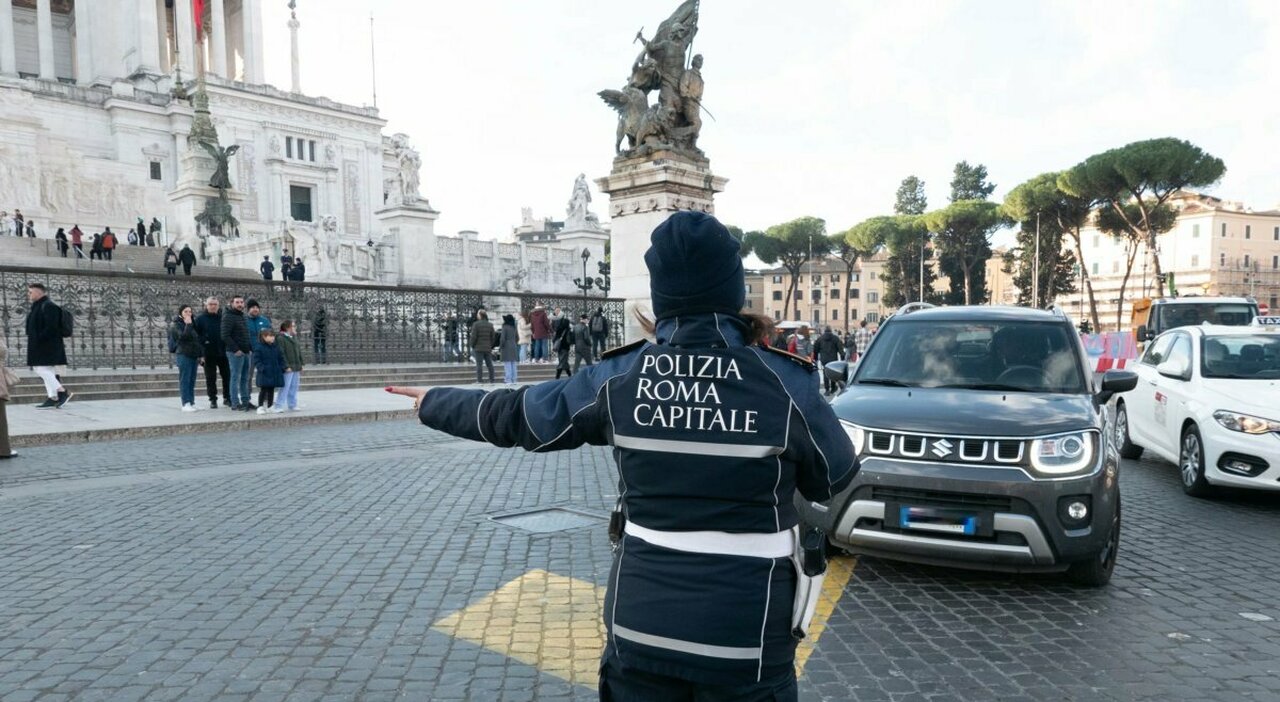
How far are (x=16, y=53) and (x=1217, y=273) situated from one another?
116 meters

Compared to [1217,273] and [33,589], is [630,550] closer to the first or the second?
[33,589]

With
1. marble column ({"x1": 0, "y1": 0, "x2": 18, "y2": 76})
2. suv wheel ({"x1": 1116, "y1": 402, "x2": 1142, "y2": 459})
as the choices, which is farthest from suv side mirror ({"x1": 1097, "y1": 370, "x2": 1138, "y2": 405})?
marble column ({"x1": 0, "y1": 0, "x2": 18, "y2": 76})

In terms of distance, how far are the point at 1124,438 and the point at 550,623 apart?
27.6 feet

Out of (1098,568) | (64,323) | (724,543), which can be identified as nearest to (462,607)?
(724,543)

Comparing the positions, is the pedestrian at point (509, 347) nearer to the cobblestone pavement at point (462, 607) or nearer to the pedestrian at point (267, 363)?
the pedestrian at point (267, 363)

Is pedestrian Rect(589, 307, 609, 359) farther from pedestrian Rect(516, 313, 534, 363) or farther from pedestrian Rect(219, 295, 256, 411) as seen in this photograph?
pedestrian Rect(219, 295, 256, 411)

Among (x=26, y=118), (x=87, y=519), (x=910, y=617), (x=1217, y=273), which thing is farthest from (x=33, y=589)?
(x=1217, y=273)

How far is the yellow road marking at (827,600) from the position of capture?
3953 mm

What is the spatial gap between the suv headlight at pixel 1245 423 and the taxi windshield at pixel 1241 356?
0.89m

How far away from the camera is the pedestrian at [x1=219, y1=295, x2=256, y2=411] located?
13516mm

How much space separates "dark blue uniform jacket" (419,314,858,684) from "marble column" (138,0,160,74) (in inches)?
2933

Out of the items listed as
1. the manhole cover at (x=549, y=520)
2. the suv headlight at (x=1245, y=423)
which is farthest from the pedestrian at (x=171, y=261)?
the suv headlight at (x=1245, y=423)

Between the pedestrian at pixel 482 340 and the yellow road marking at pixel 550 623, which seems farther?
the pedestrian at pixel 482 340

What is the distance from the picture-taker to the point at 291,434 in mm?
12102
